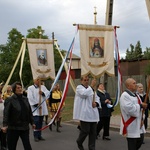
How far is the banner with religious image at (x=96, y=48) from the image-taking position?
28.4ft

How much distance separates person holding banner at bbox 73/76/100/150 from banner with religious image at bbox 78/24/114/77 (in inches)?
42.9

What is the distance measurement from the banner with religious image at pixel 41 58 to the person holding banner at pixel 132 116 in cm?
572

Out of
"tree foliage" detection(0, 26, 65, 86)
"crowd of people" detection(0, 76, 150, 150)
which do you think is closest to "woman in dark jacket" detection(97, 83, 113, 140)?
"crowd of people" detection(0, 76, 150, 150)

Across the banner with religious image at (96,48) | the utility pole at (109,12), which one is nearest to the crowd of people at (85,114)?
the banner with religious image at (96,48)

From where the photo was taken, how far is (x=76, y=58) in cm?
6594

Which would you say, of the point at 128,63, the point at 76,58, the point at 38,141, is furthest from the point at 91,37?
the point at 76,58

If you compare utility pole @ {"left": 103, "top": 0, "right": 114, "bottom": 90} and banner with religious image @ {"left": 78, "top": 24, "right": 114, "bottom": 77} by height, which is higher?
utility pole @ {"left": 103, "top": 0, "right": 114, "bottom": 90}

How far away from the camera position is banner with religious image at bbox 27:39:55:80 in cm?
1123

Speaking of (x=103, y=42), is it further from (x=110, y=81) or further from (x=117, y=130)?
(x=110, y=81)

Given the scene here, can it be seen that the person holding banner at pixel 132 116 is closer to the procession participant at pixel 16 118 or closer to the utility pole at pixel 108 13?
the procession participant at pixel 16 118

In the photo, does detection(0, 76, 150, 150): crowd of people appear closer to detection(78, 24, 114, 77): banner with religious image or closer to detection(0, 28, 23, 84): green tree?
detection(78, 24, 114, 77): banner with religious image

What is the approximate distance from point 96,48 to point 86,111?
211cm

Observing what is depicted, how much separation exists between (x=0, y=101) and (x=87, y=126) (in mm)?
2247

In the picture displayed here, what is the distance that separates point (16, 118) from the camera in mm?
6047
